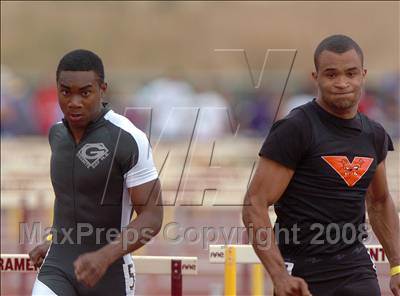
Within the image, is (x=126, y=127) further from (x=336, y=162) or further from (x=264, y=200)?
(x=336, y=162)

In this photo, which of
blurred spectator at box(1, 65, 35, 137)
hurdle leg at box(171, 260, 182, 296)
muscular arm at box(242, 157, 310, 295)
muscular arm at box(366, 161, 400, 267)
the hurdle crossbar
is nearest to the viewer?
muscular arm at box(242, 157, 310, 295)

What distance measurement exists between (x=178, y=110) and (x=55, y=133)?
1653cm

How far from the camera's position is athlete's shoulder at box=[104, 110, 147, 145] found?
217 inches

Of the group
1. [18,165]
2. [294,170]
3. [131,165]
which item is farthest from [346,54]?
[18,165]

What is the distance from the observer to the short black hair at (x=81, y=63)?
216 inches

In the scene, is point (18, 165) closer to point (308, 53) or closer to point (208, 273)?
point (208, 273)

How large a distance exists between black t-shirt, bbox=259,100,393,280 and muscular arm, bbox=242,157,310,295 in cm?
6

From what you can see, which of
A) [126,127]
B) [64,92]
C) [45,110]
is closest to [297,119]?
[126,127]

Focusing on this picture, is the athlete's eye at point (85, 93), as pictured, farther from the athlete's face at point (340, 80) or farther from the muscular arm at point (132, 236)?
the athlete's face at point (340, 80)

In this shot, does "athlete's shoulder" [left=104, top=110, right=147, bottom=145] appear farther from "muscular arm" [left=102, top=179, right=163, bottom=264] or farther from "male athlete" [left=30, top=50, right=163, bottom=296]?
"muscular arm" [left=102, top=179, right=163, bottom=264]

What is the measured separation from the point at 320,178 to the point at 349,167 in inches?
6.5

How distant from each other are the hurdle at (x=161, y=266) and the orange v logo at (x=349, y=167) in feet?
7.58

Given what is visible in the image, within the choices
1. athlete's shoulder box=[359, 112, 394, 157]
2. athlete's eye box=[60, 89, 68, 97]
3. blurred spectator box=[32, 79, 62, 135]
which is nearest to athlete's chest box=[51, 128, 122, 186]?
athlete's eye box=[60, 89, 68, 97]

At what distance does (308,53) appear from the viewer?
116 ft
